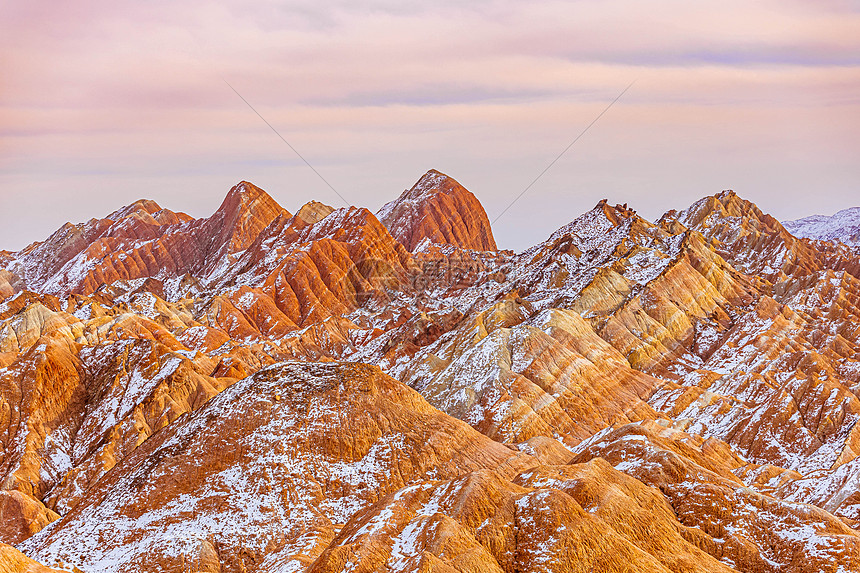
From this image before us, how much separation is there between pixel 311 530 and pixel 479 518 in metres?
23.3

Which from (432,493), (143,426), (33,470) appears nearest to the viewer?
(432,493)

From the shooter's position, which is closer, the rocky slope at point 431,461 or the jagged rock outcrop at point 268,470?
the rocky slope at point 431,461

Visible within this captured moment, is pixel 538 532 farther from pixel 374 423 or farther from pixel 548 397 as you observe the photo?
pixel 548 397

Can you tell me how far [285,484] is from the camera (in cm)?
8994

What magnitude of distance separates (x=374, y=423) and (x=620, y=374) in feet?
278

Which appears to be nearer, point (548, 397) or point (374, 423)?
point (374, 423)

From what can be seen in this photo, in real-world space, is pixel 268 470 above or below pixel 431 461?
below

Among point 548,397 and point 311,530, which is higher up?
point 548,397

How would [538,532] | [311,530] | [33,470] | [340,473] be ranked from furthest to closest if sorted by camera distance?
[33,470] → [340,473] → [311,530] → [538,532]

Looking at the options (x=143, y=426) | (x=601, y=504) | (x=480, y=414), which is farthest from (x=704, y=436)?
(x=143, y=426)

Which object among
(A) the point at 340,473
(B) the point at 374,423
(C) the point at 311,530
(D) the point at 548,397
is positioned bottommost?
(C) the point at 311,530

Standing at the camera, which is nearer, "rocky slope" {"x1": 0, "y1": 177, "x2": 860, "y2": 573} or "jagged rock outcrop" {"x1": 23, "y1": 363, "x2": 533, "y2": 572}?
"rocky slope" {"x1": 0, "y1": 177, "x2": 860, "y2": 573}

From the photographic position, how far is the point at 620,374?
555ft

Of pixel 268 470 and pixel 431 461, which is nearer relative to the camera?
pixel 268 470
